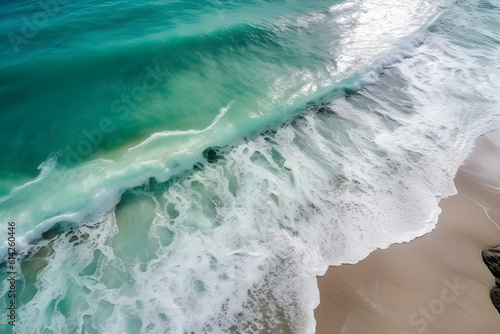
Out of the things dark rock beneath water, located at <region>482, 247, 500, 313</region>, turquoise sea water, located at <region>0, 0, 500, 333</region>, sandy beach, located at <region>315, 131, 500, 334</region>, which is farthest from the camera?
turquoise sea water, located at <region>0, 0, 500, 333</region>

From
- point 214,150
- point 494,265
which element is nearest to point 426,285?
point 494,265

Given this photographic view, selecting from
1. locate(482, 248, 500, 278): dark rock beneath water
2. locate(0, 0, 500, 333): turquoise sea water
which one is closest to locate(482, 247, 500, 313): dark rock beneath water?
locate(482, 248, 500, 278): dark rock beneath water

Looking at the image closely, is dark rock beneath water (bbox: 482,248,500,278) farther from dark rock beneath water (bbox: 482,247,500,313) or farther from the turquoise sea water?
the turquoise sea water

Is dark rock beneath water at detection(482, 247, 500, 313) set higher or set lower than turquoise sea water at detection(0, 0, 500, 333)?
lower

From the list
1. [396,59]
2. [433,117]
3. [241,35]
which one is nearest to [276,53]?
[241,35]

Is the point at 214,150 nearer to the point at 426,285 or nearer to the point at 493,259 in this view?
the point at 426,285

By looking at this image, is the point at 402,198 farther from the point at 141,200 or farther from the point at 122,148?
the point at 122,148
